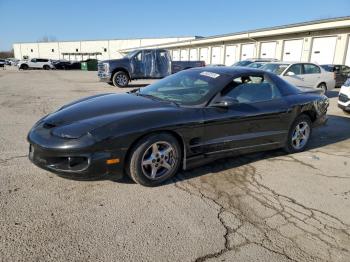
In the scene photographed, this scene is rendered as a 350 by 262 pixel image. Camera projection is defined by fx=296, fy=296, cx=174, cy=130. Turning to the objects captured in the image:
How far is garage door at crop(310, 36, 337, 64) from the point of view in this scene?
2081 cm

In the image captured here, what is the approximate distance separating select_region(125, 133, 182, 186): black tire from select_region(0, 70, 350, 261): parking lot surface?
12 cm

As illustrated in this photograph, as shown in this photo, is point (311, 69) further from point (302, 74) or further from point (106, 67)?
point (106, 67)

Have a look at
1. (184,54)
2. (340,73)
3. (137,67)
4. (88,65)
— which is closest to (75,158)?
(137,67)

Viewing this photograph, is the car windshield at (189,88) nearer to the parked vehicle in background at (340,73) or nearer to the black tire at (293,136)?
the black tire at (293,136)

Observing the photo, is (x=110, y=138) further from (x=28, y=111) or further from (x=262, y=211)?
(x=28, y=111)

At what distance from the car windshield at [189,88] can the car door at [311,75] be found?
28.7ft

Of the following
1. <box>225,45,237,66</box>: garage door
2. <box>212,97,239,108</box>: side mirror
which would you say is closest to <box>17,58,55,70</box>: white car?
<box>225,45,237,66</box>: garage door

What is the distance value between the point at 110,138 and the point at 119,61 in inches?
502

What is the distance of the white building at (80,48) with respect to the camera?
2874 inches

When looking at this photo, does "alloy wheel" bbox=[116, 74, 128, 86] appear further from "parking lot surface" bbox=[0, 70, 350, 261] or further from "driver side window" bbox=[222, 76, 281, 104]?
"driver side window" bbox=[222, 76, 281, 104]

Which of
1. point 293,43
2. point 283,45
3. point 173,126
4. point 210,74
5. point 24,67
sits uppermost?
point 293,43

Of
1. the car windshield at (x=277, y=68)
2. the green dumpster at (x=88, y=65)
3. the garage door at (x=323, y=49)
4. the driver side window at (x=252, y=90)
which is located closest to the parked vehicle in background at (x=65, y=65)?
the green dumpster at (x=88, y=65)

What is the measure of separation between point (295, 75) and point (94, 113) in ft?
31.8

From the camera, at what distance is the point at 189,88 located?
13.9ft
